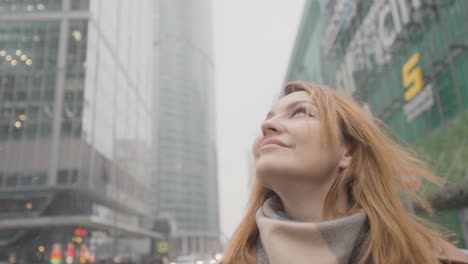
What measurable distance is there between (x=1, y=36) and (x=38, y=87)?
477 centimetres

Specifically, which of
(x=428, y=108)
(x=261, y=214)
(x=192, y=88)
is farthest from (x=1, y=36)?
(x=192, y=88)

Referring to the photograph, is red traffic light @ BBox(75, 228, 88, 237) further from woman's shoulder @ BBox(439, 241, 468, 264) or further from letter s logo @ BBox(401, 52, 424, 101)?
woman's shoulder @ BBox(439, 241, 468, 264)

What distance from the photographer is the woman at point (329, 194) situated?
116 centimetres

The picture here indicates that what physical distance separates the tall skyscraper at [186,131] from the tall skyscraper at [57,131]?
60.6 metres

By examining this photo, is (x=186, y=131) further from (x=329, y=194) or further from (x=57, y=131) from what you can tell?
(x=329, y=194)

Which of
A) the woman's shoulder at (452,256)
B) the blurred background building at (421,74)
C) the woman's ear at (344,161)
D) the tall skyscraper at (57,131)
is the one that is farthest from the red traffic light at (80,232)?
the woman's shoulder at (452,256)

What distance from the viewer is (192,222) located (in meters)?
100

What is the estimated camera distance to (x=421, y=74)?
13.5 m

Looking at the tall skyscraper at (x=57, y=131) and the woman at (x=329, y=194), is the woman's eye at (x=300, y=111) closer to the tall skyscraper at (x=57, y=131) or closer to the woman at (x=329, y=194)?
the woman at (x=329, y=194)

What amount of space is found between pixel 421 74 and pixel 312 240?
14.5 m

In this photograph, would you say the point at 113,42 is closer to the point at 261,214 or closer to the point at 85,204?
the point at 85,204

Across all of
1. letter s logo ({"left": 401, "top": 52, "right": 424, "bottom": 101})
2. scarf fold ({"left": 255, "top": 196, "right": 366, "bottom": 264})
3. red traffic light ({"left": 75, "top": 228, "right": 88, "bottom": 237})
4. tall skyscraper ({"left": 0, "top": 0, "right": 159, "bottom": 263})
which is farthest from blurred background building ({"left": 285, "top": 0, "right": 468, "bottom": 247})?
red traffic light ({"left": 75, "top": 228, "right": 88, "bottom": 237})

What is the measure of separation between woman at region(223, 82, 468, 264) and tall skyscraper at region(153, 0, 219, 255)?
92.1 metres

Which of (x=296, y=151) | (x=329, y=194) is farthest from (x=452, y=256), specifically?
(x=296, y=151)
